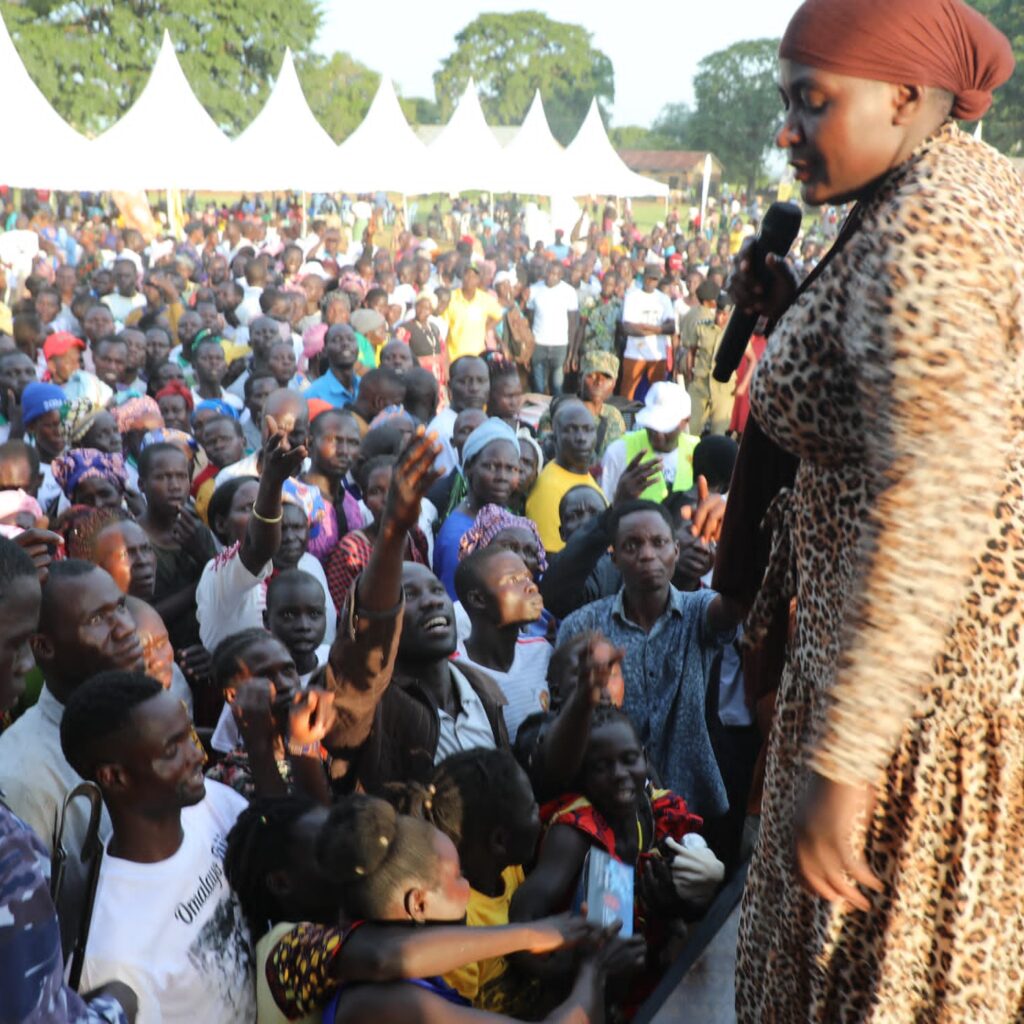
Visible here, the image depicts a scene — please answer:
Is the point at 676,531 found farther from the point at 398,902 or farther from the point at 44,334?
the point at 44,334

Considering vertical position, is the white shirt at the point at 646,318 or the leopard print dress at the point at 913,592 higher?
the leopard print dress at the point at 913,592

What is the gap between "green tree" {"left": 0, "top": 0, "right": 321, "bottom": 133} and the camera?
3978cm

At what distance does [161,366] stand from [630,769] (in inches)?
228

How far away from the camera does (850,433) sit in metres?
1.66

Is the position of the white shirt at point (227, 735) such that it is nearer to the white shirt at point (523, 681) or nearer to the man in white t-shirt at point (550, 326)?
the white shirt at point (523, 681)

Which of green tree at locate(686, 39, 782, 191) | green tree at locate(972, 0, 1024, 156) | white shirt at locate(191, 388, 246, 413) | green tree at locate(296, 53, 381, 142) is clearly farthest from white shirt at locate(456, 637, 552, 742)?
green tree at locate(686, 39, 782, 191)

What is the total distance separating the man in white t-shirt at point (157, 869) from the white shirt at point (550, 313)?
10.5 metres

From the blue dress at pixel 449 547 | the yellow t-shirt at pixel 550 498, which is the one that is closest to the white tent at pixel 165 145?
the yellow t-shirt at pixel 550 498

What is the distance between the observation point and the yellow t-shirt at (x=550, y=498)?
5.96m

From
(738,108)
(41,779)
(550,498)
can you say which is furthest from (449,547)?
(738,108)

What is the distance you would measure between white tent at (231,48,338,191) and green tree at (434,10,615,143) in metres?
70.7

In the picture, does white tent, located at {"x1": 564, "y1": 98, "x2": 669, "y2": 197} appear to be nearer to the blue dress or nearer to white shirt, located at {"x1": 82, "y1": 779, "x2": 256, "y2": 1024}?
the blue dress

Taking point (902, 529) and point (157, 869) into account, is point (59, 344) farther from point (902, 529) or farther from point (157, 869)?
point (902, 529)

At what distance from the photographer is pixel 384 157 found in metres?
A: 22.3
